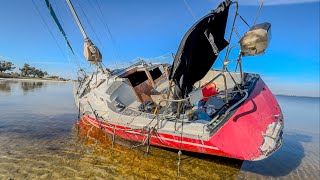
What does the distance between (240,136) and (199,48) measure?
255 cm

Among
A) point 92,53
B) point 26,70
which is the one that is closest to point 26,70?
point 26,70

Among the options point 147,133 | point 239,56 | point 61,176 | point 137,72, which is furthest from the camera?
point 137,72

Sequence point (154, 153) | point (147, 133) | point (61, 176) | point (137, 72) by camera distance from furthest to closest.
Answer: point (137, 72) → point (154, 153) → point (147, 133) → point (61, 176)

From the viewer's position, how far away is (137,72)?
1228cm

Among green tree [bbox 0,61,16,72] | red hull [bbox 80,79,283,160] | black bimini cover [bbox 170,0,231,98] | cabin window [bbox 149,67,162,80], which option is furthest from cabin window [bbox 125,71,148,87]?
green tree [bbox 0,61,16,72]

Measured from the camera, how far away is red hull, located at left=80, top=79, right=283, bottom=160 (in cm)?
608

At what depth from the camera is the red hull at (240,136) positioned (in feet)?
20.0

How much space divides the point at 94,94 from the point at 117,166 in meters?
4.08

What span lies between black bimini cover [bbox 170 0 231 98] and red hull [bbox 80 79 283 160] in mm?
1376

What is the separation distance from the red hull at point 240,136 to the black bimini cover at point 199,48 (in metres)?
1.38

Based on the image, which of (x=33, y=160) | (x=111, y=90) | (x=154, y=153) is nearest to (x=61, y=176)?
(x=33, y=160)

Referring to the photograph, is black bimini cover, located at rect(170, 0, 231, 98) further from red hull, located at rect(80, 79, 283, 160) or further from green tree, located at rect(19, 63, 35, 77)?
green tree, located at rect(19, 63, 35, 77)

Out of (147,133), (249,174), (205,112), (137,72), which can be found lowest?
(249,174)

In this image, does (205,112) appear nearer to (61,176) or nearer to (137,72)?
(61,176)
